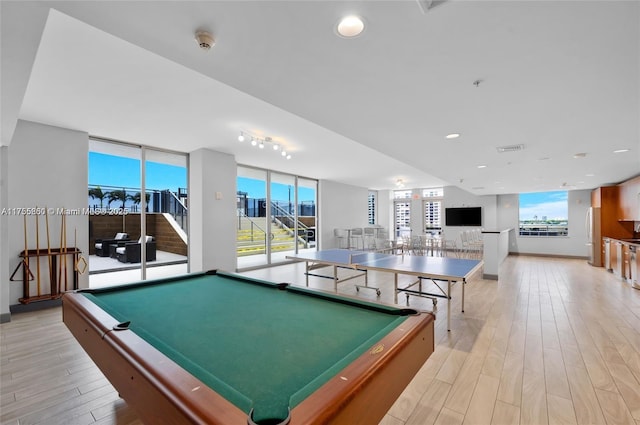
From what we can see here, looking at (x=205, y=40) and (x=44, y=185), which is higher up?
(x=205, y=40)

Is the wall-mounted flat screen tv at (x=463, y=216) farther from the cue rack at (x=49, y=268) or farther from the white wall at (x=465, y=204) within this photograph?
the cue rack at (x=49, y=268)

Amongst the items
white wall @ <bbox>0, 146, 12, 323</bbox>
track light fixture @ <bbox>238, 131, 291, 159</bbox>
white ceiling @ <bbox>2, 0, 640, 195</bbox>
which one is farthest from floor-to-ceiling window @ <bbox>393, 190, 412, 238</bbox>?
white wall @ <bbox>0, 146, 12, 323</bbox>

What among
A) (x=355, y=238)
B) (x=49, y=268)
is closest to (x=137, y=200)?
(x=49, y=268)

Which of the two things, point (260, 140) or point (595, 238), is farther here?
point (595, 238)

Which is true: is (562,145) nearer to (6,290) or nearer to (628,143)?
(628,143)

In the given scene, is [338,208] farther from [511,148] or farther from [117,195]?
[117,195]

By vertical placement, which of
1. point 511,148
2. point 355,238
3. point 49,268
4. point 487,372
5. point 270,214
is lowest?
point 487,372

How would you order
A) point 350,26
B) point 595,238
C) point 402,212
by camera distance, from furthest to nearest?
point 402,212
point 595,238
point 350,26

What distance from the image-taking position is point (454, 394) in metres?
2.15

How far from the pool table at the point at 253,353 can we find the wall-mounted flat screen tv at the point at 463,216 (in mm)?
11158

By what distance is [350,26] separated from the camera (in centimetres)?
147

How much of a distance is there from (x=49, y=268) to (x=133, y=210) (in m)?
1.59

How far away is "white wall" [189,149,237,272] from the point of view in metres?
5.63

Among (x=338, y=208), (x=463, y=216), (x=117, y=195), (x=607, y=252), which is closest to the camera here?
(x=117, y=195)
